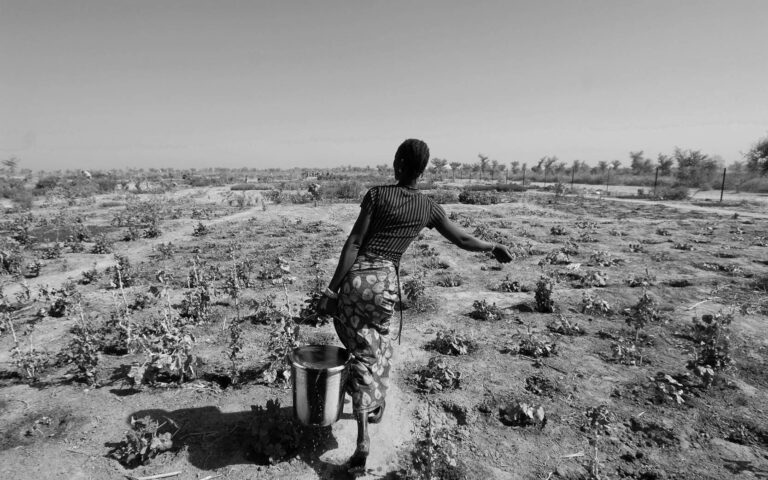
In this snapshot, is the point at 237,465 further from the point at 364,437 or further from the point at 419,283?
the point at 419,283

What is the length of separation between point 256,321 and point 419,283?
8.35ft

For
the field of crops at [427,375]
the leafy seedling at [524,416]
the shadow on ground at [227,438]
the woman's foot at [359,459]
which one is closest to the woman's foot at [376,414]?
the field of crops at [427,375]

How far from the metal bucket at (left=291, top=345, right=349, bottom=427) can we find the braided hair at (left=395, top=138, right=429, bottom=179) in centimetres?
145

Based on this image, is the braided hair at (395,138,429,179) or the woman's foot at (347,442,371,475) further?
the woman's foot at (347,442,371,475)

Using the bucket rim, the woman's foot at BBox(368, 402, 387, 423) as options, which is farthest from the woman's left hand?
the woman's foot at BBox(368, 402, 387, 423)

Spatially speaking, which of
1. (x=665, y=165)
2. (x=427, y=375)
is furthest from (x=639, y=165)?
(x=427, y=375)

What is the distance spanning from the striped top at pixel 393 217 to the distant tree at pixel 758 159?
35.6 m

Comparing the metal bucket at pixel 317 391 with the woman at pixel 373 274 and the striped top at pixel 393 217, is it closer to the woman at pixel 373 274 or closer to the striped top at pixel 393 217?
the woman at pixel 373 274

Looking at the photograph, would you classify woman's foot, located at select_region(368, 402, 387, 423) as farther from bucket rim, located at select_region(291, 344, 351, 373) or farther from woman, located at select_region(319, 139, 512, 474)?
bucket rim, located at select_region(291, 344, 351, 373)

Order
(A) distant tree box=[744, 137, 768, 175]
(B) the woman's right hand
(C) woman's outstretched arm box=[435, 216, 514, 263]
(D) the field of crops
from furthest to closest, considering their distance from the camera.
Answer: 1. (A) distant tree box=[744, 137, 768, 175]
2. (B) the woman's right hand
3. (D) the field of crops
4. (C) woman's outstretched arm box=[435, 216, 514, 263]

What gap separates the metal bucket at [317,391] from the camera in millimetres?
2783

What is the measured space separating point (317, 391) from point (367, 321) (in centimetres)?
62

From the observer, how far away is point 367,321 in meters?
2.77

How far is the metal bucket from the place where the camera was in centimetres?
278
